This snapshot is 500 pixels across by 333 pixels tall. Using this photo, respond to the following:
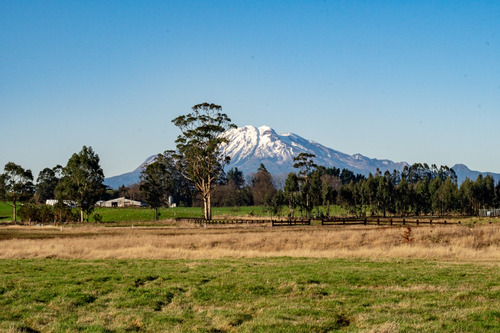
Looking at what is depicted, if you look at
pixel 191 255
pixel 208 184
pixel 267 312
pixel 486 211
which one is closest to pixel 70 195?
pixel 208 184

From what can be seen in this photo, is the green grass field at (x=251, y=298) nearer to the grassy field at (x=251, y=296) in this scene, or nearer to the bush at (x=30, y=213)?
the grassy field at (x=251, y=296)

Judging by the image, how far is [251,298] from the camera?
1661 cm

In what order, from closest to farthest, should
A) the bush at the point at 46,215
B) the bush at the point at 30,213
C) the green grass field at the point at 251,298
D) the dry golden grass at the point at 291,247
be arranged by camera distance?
the green grass field at the point at 251,298 → the dry golden grass at the point at 291,247 → the bush at the point at 46,215 → the bush at the point at 30,213

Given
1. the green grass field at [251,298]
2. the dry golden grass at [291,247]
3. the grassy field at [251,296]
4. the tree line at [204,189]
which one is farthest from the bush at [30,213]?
the green grass field at [251,298]

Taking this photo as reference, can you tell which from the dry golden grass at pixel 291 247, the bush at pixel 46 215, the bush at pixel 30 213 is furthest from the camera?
the bush at pixel 30 213

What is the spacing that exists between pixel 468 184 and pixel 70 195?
88.3 m

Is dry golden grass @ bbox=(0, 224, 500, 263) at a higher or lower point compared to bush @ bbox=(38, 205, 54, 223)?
lower

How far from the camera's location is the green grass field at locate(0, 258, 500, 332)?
13.1 metres

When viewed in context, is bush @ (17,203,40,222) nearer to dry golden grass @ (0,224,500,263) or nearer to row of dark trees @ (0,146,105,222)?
row of dark trees @ (0,146,105,222)

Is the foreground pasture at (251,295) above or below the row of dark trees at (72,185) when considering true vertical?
below

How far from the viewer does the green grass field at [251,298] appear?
1312 centimetres

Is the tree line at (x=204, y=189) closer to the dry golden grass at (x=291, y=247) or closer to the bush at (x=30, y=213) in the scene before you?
the bush at (x=30, y=213)

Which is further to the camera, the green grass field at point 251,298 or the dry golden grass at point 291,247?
the dry golden grass at point 291,247

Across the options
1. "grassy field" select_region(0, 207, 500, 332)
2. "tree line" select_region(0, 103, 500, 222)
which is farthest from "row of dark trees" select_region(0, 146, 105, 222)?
"grassy field" select_region(0, 207, 500, 332)
